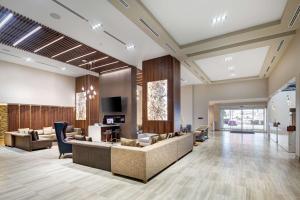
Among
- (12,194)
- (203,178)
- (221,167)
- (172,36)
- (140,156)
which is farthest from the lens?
(172,36)

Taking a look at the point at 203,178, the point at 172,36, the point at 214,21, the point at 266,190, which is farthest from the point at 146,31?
the point at 266,190

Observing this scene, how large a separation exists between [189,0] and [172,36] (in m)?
1.72

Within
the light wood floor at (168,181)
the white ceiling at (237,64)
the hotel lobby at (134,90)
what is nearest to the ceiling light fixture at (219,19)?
the hotel lobby at (134,90)

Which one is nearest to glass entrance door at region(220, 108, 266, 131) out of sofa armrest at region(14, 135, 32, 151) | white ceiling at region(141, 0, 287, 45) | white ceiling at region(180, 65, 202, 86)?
white ceiling at region(180, 65, 202, 86)

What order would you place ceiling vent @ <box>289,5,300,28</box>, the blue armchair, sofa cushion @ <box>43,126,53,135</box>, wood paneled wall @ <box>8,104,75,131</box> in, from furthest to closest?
sofa cushion @ <box>43,126,53,135</box> < wood paneled wall @ <box>8,104,75,131</box> < the blue armchair < ceiling vent @ <box>289,5,300,28</box>

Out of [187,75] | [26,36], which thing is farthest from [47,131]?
[187,75]

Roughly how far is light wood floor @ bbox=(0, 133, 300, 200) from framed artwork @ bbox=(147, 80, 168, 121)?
2572mm

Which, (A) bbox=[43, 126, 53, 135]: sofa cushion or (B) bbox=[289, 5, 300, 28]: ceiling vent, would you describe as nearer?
(B) bbox=[289, 5, 300, 28]: ceiling vent

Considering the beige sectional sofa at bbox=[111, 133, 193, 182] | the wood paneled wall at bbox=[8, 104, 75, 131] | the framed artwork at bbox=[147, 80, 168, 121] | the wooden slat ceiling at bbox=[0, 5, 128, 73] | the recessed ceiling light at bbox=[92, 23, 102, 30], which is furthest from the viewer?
the wood paneled wall at bbox=[8, 104, 75, 131]

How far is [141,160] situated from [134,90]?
5995mm

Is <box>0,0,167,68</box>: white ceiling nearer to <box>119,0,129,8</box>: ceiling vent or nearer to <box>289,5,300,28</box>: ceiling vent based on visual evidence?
<box>119,0,129,8</box>: ceiling vent

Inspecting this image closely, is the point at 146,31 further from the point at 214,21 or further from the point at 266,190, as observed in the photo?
the point at 266,190

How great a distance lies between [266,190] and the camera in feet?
10.2

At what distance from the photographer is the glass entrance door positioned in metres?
14.7
